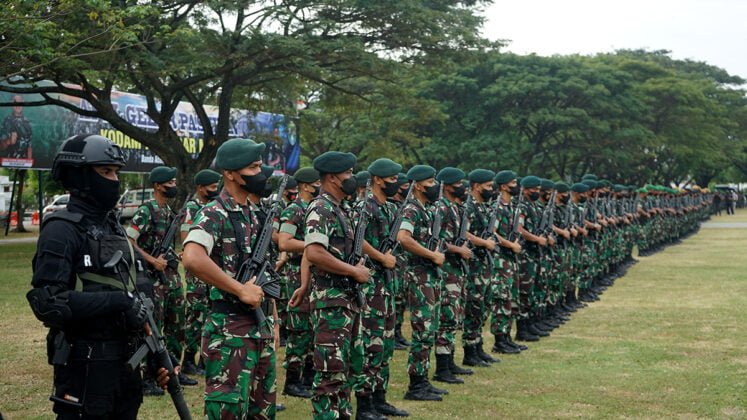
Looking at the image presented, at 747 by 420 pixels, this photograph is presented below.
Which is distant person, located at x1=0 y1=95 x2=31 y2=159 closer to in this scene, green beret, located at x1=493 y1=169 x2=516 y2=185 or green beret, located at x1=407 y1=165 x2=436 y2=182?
green beret, located at x1=493 y1=169 x2=516 y2=185

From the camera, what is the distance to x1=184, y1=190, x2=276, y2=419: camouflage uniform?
427 cm

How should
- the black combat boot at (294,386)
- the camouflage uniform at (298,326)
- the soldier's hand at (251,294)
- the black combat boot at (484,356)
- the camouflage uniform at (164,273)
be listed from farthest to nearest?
1. the black combat boot at (484,356)
2. the camouflage uniform at (164,273)
3. the black combat boot at (294,386)
4. the camouflage uniform at (298,326)
5. the soldier's hand at (251,294)

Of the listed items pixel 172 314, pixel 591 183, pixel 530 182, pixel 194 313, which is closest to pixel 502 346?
pixel 530 182

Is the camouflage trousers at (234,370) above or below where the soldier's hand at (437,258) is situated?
below

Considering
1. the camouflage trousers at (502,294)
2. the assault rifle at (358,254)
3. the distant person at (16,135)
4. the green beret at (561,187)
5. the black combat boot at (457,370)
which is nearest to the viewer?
the assault rifle at (358,254)

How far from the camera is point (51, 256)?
11.3 feet

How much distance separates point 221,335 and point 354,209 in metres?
2.52

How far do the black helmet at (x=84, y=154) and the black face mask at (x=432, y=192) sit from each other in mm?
4129

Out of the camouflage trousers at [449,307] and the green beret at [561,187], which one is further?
the green beret at [561,187]

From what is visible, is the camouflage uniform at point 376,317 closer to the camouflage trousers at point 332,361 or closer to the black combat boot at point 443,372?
the camouflage trousers at point 332,361

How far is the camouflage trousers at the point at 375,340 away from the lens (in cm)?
629

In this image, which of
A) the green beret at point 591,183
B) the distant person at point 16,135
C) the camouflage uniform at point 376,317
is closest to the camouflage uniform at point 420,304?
the camouflage uniform at point 376,317

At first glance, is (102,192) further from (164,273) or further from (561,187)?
(561,187)

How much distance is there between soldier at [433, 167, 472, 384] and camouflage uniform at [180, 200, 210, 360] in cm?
222
